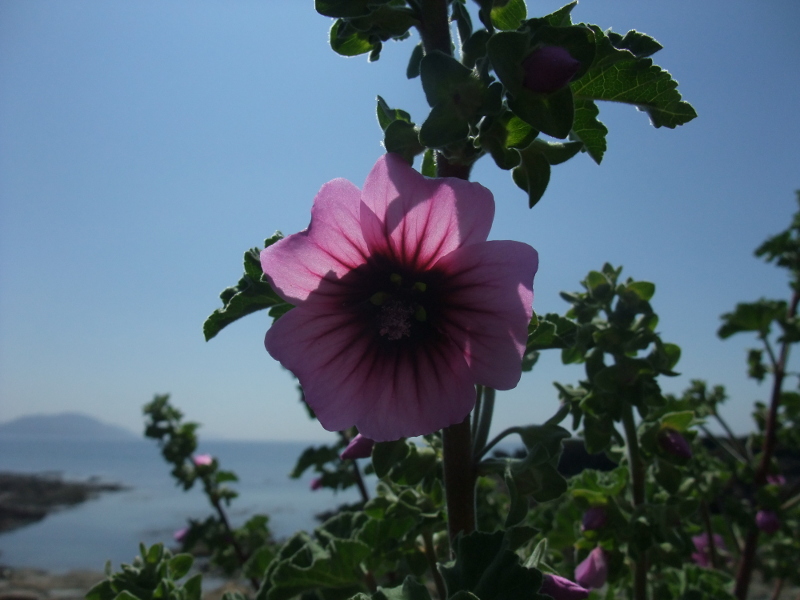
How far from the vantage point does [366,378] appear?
4.28 feet

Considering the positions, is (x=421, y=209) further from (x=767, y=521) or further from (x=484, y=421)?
(x=767, y=521)

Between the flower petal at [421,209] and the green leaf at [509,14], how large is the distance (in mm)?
548

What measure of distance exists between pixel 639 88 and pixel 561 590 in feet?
3.71

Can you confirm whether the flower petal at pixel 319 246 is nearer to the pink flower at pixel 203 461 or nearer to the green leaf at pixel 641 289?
the green leaf at pixel 641 289

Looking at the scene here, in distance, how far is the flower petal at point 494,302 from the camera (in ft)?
3.69

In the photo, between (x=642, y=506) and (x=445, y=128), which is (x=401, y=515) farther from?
(x=445, y=128)

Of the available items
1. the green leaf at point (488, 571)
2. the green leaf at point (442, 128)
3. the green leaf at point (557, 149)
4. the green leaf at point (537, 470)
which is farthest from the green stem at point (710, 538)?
the green leaf at point (442, 128)

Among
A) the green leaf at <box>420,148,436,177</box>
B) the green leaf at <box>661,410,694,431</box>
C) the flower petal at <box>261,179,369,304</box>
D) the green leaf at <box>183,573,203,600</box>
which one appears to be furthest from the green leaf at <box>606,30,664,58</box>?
the green leaf at <box>183,573,203,600</box>

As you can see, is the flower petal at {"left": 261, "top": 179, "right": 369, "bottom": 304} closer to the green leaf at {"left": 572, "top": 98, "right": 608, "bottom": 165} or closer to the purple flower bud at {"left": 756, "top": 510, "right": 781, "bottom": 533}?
the green leaf at {"left": 572, "top": 98, "right": 608, "bottom": 165}

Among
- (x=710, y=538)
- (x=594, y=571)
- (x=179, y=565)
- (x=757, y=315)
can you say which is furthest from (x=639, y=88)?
(x=757, y=315)

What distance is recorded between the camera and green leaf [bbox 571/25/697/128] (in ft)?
4.19

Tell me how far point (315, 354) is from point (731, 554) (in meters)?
4.48

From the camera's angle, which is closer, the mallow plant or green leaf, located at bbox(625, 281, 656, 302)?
the mallow plant

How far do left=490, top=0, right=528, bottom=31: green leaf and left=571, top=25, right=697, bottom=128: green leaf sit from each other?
0.81 feet
